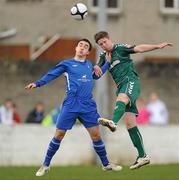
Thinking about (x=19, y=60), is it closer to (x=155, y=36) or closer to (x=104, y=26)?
(x=155, y=36)

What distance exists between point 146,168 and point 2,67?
12.1 m

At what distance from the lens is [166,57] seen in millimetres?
34812

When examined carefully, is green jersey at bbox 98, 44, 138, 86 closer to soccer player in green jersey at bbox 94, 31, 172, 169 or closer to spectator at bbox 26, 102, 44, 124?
soccer player in green jersey at bbox 94, 31, 172, 169

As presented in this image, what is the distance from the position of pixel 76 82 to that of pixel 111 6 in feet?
58.9

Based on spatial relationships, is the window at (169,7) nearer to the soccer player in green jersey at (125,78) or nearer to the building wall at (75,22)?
the building wall at (75,22)

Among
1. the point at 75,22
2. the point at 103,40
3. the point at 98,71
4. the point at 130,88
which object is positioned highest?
the point at 103,40

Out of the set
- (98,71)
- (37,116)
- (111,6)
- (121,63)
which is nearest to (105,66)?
(98,71)

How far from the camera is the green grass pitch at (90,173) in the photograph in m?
19.6

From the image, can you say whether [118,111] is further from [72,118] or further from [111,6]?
[111,6]

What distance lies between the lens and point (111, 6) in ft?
115

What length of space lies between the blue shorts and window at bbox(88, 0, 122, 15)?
56.2 ft

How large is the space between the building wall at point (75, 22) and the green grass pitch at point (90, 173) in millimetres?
11914

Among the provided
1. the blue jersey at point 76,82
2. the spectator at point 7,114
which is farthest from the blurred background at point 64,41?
the blue jersey at point 76,82

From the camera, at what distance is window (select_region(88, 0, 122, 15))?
3444cm
